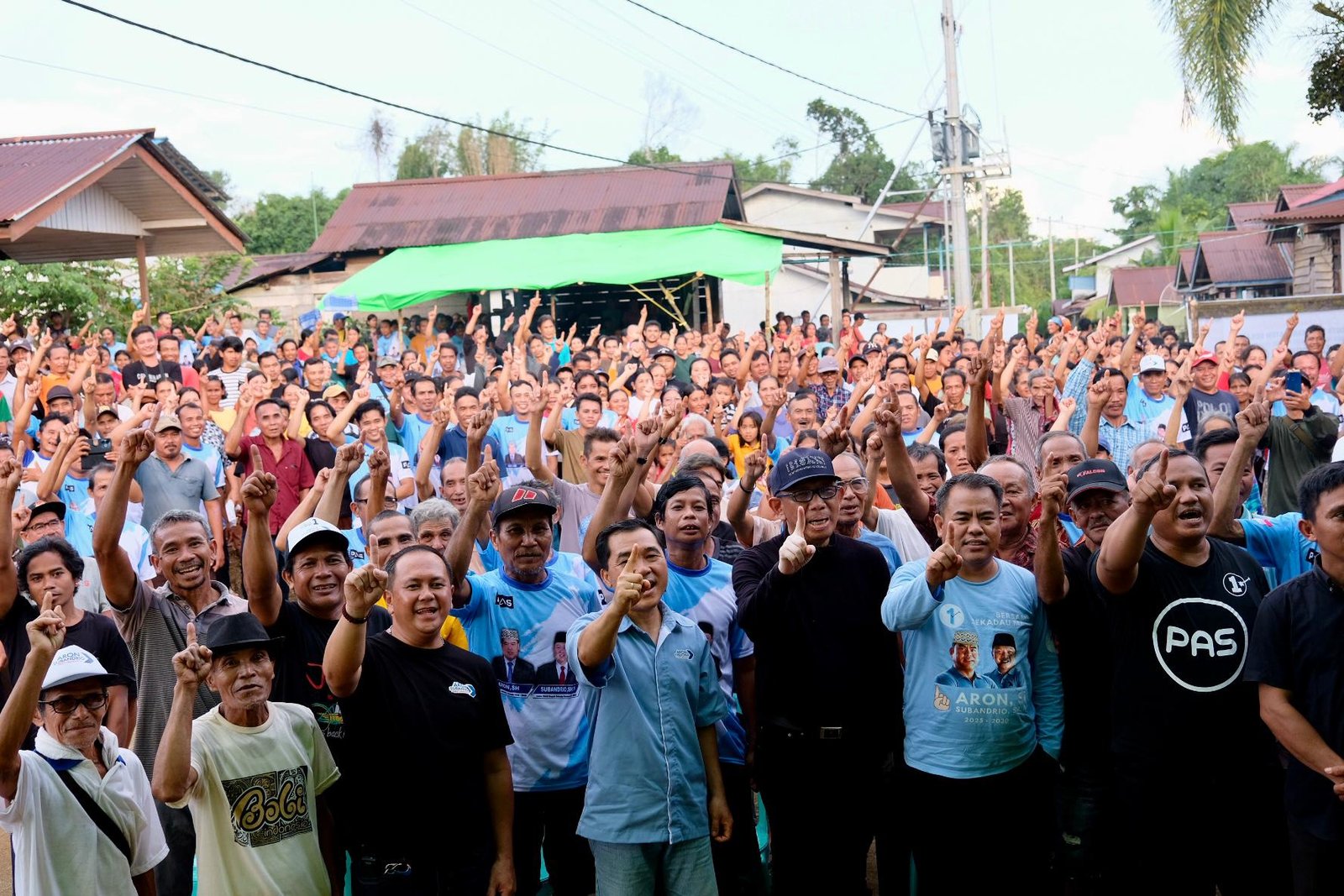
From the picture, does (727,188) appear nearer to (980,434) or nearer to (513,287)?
→ (513,287)

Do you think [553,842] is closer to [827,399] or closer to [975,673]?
[975,673]

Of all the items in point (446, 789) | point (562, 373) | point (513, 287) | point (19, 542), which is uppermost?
point (513, 287)

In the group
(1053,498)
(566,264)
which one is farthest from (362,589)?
(566,264)

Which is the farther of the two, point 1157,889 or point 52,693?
point 1157,889

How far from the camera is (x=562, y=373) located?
40.4 feet

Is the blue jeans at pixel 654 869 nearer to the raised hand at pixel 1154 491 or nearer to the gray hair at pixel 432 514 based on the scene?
the gray hair at pixel 432 514

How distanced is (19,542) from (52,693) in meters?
3.45

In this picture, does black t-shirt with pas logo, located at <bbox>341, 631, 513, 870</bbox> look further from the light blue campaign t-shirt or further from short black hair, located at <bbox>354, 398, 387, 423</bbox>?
short black hair, located at <bbox>354, 398, 387, 423</bbox>

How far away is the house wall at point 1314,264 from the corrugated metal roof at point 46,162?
23008mm

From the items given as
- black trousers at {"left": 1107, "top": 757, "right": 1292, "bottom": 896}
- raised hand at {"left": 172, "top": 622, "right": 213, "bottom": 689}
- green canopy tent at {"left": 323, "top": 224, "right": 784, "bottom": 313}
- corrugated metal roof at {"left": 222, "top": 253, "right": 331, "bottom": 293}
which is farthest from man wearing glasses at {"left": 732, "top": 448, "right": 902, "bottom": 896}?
corrugated metal roof at {"left": 222, "top": 253, "right": 331, "bottom": 293}

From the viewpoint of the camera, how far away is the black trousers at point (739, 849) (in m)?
4.67

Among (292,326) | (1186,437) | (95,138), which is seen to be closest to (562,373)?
(1186,437)

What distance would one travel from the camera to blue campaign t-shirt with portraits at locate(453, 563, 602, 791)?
15.3 feet

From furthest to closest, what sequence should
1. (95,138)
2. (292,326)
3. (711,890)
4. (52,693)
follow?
(292,326)
(95,138)
(711,890)
(52,693)
